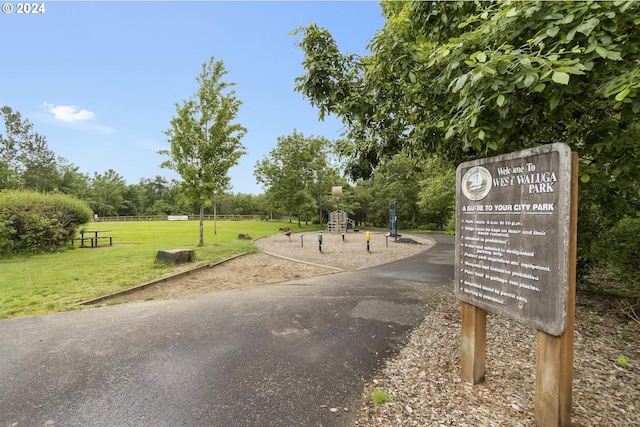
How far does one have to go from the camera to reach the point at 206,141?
1441 cm

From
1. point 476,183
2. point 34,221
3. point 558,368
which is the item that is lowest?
point 558,368

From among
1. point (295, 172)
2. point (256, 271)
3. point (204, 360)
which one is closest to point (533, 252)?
point (204, 360)

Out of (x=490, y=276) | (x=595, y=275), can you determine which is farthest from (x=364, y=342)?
(x=595, y=275)

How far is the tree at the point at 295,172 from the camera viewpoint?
32156mm

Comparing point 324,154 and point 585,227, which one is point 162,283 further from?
point 324,154

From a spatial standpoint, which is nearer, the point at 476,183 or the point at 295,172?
the point at 476,183

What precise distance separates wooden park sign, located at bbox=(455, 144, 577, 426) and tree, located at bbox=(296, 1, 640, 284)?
382mm

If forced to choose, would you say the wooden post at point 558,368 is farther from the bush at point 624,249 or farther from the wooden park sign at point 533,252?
the bush at point 624,249

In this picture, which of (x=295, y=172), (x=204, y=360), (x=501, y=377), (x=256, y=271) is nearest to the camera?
(x=501, y=377)

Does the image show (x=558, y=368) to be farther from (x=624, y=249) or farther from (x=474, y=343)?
(x=624, y=249)

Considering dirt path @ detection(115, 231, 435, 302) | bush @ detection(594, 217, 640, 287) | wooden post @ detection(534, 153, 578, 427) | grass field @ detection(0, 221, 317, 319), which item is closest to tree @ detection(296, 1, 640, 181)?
wooden post @ detection(534, 153, 578, 427)

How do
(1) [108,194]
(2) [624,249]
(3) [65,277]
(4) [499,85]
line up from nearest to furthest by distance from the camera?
(4) [499,85] < (2) [624,249] < (3) [65,277] < (1) [108,194]

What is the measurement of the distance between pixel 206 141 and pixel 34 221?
7.57 metres

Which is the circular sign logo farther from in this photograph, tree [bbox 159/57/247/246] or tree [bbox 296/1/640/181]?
tree [bbox 159/57/247/246]
